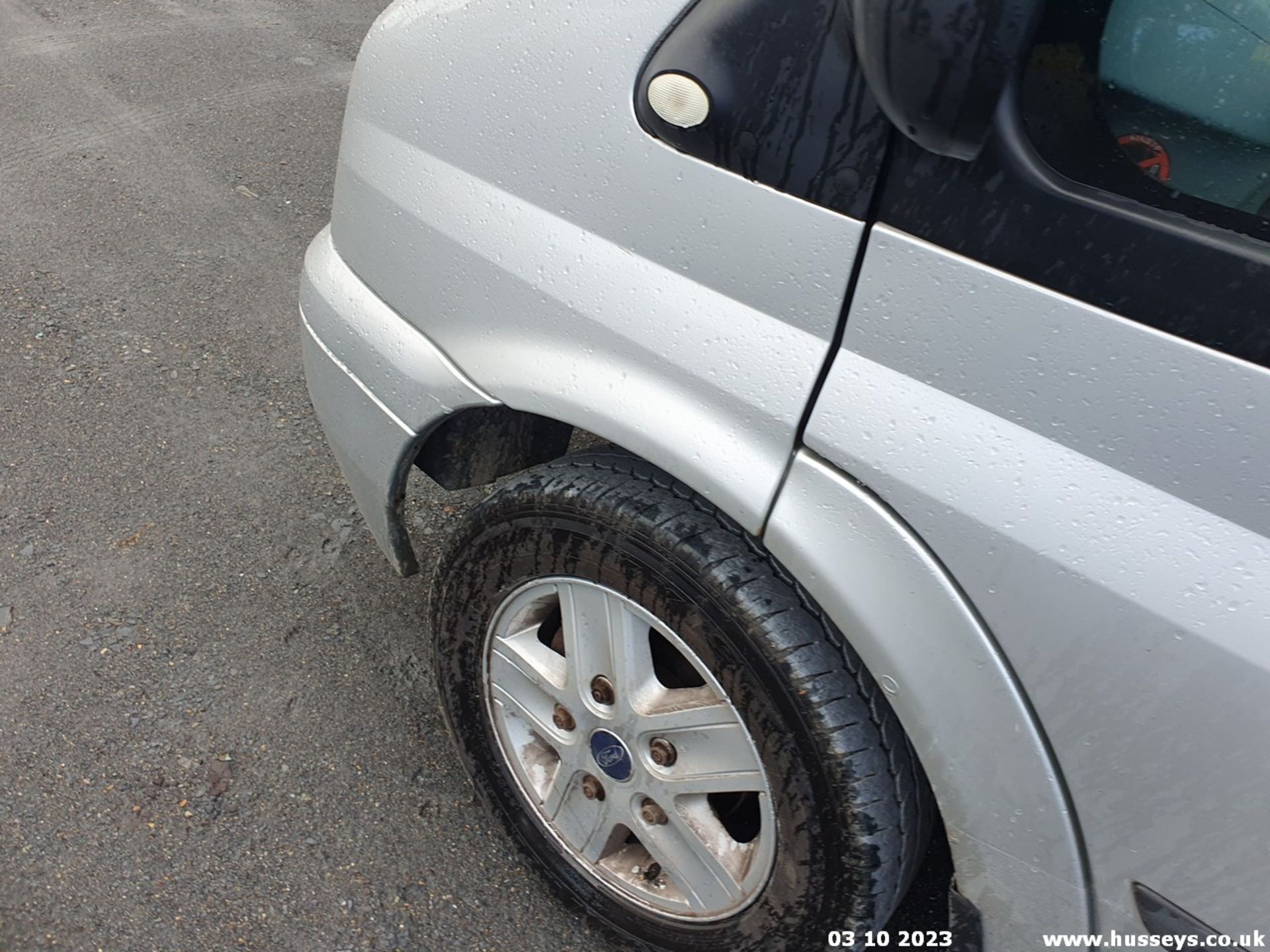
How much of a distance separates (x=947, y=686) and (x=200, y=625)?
176 centimetres

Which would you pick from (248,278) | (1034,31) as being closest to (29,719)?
(248,278)

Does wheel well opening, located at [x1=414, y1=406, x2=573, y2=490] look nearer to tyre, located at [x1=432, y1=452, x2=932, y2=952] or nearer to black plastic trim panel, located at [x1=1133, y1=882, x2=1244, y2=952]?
tyre, located at [x1=432, y1=452, x2=932, y2=952]

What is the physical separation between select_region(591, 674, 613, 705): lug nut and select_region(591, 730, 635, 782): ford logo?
0.16ft

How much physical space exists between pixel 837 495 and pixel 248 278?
9.29 feet

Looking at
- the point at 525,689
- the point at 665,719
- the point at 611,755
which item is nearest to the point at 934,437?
the point at 665,719

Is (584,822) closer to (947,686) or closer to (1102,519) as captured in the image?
(947,686)

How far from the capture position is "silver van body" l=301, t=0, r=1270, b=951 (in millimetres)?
1042

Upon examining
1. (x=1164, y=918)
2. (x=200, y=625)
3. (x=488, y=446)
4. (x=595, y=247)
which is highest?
(x=595, y=247)

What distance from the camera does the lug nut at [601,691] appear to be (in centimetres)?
163

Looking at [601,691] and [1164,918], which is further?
[601,691]

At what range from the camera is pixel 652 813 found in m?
1.67

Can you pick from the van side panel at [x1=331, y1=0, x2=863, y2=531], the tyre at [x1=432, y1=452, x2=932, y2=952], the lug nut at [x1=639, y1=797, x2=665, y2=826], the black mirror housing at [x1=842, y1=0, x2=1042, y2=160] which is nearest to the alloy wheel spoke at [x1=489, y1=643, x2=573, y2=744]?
the tyre at [x1=432, y1=452, x2=932, y2=952]

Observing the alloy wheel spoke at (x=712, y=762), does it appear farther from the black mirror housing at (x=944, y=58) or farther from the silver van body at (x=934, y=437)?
the black mirror housing at (x=944, y=58)

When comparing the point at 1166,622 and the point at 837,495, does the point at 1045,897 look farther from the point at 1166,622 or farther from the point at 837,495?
the point at 837,495
